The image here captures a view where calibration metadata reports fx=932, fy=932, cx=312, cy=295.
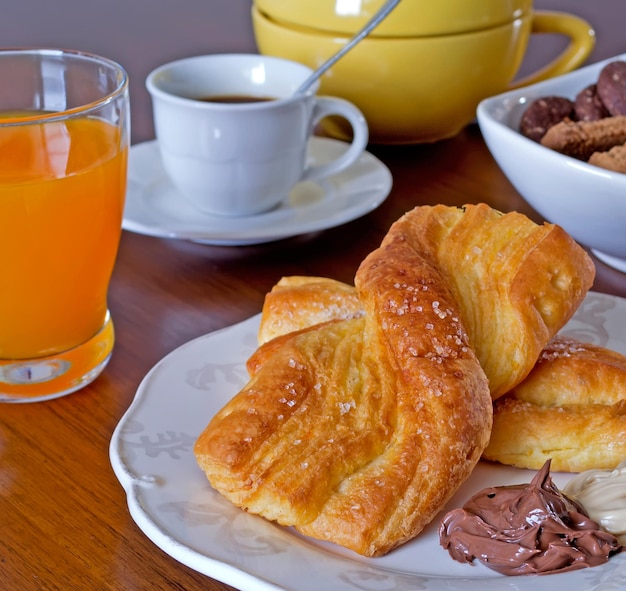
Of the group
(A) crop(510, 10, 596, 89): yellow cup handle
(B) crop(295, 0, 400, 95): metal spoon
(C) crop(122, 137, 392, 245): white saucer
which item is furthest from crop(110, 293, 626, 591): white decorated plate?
(A) crop(510, 10, 596, 89): yellow cup handle

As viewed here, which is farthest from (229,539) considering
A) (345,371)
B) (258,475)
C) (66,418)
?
(66,418)

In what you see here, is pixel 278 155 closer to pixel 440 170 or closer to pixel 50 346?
pixel 440 170

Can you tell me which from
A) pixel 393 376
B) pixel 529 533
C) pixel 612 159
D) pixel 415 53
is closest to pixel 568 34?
pixel 415 53

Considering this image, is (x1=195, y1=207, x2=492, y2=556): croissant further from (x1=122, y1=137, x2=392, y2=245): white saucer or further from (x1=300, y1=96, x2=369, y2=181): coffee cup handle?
(x1=300, y1=96, x2=369, y2=181): coffee cup handle

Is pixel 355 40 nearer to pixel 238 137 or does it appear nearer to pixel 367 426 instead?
pixel 238 137

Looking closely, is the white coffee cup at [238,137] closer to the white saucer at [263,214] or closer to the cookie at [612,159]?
the white saucer at [263,214]

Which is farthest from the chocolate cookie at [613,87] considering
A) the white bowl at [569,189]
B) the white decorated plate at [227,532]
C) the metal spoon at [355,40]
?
the white decorated plate at [227,532]
